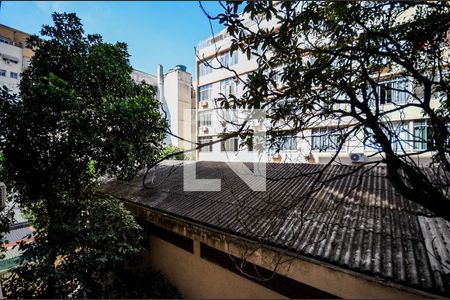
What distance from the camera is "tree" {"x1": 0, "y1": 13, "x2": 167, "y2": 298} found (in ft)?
16.5

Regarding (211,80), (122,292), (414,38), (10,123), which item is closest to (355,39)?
(414,38)

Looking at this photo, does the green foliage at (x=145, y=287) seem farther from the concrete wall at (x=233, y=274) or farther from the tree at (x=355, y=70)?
the tree at (x=355, y=70)

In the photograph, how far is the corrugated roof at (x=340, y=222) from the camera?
132 inches

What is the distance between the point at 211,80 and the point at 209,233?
1699cm

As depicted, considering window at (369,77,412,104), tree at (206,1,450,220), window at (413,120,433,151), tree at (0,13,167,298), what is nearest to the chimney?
tree at (0,13,167,298)

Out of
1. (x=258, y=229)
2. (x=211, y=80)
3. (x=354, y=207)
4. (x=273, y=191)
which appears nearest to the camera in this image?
(x=258, y=229)

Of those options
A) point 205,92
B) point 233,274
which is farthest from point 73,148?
point 205,92

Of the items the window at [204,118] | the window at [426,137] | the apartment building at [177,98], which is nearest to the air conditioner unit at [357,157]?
the window at [426,137]

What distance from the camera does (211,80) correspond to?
807 inches

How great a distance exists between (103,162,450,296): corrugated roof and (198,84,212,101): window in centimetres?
1467

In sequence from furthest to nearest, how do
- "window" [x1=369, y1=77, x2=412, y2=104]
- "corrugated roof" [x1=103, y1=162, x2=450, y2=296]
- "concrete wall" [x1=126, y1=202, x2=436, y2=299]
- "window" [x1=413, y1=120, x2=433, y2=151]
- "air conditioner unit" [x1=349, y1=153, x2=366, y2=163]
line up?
"air conditioner unit" [x1=349, y1=153, x2=366, y2=163]
"concrete wall" [x1=126, y1=202, x2=436, y2=299]
"corrugated roof" [x1=103, y1=162, x2=450, y2=296]
"window" [x1=369, y1=77, x2=412, y2=104]
"window" [x1=413, y1=120, x2=433, y2=151]

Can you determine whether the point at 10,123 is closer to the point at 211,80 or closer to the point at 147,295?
the point at 147,295

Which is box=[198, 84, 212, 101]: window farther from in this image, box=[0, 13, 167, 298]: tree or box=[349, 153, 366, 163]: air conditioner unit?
box=[0, 13, 167, 298]: tree

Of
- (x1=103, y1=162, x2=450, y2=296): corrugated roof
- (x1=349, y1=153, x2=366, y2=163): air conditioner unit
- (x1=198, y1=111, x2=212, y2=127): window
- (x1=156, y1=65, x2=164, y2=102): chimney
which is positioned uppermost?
(x1=156, y1=65, x2=164, y2=102): chimney
